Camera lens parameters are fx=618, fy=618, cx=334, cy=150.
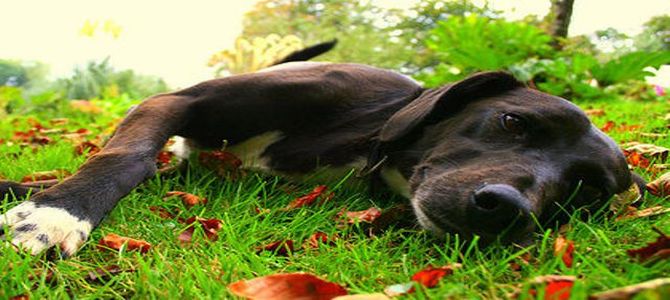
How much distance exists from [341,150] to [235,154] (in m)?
0.55

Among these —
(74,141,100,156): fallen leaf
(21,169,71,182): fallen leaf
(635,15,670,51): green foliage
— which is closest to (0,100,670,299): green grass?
(21,169,71,182): fallen leaf

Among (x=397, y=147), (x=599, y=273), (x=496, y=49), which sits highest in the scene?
(x=599, y=273)

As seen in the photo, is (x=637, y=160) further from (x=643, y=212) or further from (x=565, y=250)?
(x=565, y=250)

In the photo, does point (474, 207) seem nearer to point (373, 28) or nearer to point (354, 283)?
point (354, 283)

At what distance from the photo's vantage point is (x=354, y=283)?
1603 mm

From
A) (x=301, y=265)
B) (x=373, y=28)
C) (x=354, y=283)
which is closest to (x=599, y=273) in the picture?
(x=354, y=283)

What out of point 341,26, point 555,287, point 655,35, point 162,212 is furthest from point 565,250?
point 341,26

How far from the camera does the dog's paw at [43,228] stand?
5.78 ft

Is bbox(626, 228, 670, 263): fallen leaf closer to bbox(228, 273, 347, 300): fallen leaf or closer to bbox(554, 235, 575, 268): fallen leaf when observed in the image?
bbox(554, 235, 575, 268): fallen leaf

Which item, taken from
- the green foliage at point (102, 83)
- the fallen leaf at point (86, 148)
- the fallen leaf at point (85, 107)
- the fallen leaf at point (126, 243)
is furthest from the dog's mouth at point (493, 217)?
the green foliage at point (102, 83)

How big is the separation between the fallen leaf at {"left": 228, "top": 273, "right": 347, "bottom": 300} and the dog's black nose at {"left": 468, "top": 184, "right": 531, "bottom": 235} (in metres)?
0.62

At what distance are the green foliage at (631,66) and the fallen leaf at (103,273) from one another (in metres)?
6.45

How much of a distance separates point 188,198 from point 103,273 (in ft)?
2.72

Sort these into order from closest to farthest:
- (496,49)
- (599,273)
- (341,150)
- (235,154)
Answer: (599,273) → (341,150) → (235,154) → (496,49)
